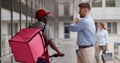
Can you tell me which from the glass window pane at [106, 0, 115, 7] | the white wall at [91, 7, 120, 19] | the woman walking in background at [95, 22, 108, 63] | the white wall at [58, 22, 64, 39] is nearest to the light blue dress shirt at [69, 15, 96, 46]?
the woman walking in background at [95, 22, 108, 63]

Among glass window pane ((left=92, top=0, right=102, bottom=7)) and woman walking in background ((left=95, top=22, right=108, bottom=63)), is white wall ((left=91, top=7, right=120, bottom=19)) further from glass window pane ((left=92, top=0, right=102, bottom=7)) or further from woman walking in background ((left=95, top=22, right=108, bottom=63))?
woman walking in background ((left=95, top=22, right=108, bottom=63))

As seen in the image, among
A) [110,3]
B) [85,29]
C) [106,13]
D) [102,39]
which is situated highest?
[110,3]

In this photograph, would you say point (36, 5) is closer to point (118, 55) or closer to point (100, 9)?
point (118, 55)

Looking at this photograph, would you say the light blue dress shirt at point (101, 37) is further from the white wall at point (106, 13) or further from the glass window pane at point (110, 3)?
the glass window pane at point (110, 3)

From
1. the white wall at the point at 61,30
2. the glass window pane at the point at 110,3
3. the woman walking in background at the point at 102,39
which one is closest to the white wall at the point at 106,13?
the glass window pane at the point at 110,3

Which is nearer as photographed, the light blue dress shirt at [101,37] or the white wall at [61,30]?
the light blue dress shirt at [101,37]

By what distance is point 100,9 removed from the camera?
5525cm

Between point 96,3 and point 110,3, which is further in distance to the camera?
point 96,3

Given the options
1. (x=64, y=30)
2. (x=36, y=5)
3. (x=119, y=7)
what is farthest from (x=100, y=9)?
(x=36, y=5)

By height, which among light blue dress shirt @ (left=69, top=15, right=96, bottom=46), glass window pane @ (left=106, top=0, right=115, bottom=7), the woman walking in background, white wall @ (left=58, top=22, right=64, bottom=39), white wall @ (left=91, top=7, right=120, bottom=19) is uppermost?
glass window pane @ (left=106, top=0, right=115, bottom=7)

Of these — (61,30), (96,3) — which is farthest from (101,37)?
(61,30)

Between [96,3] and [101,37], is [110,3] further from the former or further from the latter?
[101,37]

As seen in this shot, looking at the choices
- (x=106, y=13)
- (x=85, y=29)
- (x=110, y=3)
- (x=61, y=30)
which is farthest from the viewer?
(x=61, y=30)

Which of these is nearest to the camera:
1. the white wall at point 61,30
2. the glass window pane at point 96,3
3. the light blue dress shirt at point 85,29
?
the light blue dress shirt at point 85,29
